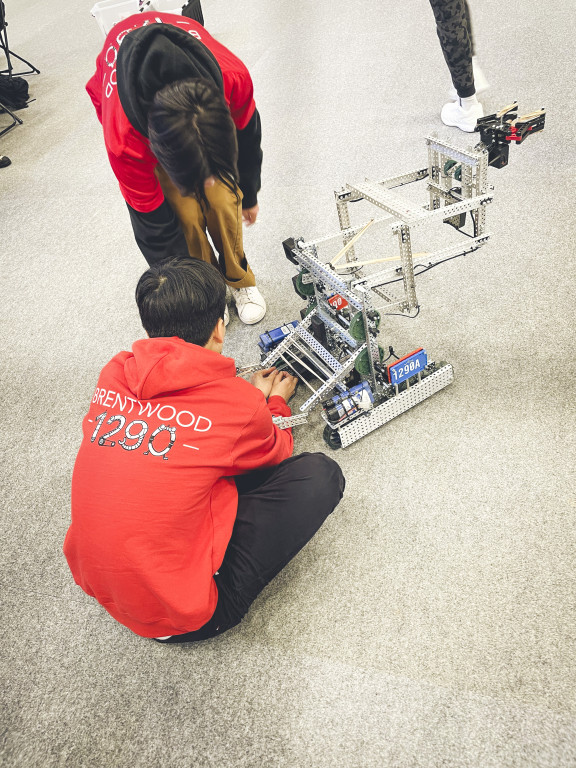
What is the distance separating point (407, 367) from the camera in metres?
1.62

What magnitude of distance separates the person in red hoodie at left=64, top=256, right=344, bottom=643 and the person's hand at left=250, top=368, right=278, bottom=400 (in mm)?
479

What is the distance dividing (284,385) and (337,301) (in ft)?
1.04

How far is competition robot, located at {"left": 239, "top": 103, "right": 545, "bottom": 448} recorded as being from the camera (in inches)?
61.9

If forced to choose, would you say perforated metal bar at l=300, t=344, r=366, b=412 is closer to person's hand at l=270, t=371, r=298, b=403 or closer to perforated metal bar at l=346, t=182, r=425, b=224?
person's hand at l=270, t=371, r=298, b=403

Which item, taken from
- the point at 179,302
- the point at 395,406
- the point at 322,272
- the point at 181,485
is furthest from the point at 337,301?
the point at 181,485

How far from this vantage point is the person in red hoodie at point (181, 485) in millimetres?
1079

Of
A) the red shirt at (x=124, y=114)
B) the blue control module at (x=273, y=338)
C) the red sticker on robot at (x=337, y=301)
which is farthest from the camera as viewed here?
the blue control module at (x=273, y=338)

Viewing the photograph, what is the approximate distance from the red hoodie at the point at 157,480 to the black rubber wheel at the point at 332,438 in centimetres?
51

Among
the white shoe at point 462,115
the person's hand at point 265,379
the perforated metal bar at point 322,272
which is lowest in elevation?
the person's hand at point 265,379

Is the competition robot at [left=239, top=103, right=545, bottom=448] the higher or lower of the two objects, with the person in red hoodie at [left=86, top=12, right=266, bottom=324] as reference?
lower

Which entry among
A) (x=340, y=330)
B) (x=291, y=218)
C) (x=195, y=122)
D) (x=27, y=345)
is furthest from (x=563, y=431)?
(x=27, y=345)

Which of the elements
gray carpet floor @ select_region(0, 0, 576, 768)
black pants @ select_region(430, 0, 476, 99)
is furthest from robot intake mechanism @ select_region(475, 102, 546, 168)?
black pants @ select_region(430, 0, 476, 99)

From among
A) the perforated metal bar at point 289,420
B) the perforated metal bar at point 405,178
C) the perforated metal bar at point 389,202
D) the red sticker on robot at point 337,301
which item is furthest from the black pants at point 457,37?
the perforated metal bar at point 289,420

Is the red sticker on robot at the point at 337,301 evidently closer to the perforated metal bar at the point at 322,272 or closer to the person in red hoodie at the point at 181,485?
the perforated metal bar at the point at 322,272
